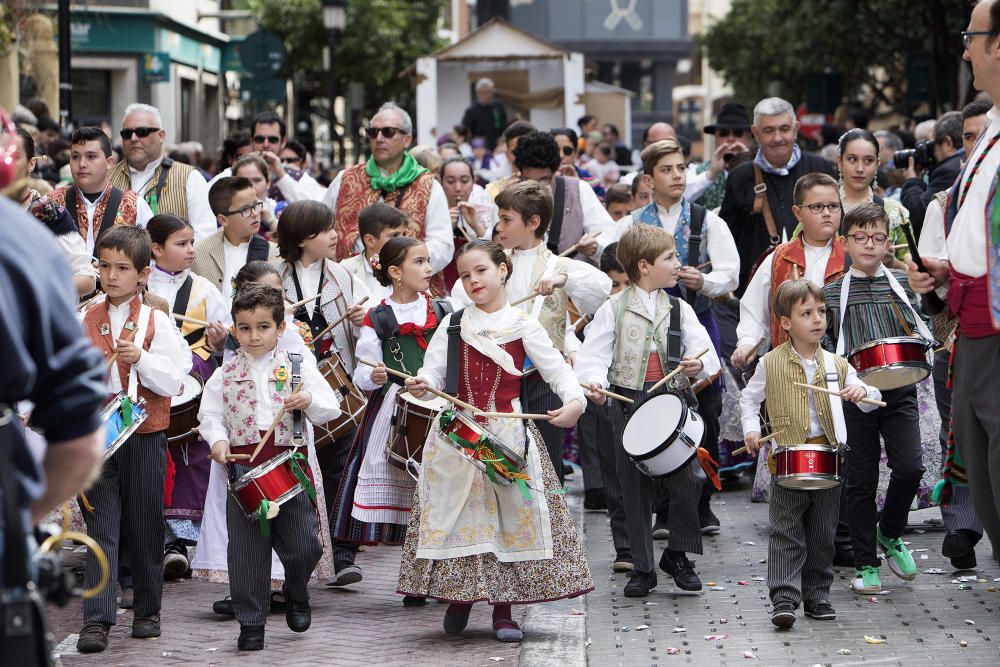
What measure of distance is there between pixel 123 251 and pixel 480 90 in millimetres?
12754

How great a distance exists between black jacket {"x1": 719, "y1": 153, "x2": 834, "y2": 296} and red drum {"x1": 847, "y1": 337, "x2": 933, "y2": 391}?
3101mm

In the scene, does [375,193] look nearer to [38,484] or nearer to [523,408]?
[523,408]

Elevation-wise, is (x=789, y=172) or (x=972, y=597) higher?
(x=789, y=172)

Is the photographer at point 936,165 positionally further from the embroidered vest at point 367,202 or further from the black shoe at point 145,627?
the black shoe at point 145,627

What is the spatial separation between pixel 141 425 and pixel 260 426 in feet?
1.73

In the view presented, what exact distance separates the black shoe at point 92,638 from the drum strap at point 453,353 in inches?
69.4

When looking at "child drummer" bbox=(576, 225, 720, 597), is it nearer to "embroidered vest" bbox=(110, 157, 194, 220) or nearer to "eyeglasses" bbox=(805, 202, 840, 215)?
"eyeglasses" bbox=(805, 202, 840, 215)

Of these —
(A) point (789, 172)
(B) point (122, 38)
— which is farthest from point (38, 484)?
Answer: (B) point (122, 38)

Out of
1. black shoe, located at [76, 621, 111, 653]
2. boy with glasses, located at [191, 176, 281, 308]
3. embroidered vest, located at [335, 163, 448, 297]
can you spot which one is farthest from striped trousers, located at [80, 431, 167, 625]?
embroidered vest, located at [335, 163, 448, 297]

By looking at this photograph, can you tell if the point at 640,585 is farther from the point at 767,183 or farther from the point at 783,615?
the point at 767,183

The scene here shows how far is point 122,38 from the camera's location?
37500mm

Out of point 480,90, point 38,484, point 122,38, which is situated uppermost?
point 122,38

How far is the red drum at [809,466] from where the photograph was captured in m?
7.04

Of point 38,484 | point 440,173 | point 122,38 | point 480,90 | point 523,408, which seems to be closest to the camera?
point 38,484
